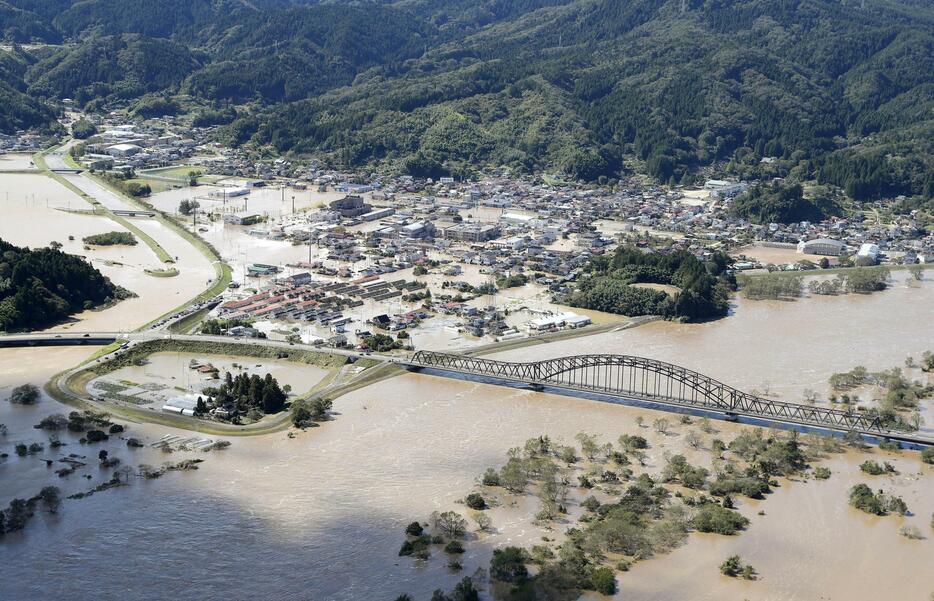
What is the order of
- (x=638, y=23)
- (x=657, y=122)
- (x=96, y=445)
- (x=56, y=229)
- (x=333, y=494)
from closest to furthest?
(x=333, y=494), (x=96, y=445), (x=56, y=229), (x=657, y=122), (x=638, y=23)

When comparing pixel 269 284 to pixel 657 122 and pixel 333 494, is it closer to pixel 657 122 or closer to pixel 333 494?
pixel 333 494

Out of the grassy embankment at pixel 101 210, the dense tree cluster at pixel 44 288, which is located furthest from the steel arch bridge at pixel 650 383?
the grassy embankment at pixel 101 210

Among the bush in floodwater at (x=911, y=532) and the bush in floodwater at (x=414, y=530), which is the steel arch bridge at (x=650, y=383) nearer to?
the bush in floodwater at (x=911, y=532)

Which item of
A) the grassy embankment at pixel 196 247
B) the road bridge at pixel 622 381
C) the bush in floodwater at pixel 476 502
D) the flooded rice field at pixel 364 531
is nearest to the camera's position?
the flooded rice field at pixel 364 531

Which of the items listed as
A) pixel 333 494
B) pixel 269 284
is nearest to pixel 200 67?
pixel 269 284

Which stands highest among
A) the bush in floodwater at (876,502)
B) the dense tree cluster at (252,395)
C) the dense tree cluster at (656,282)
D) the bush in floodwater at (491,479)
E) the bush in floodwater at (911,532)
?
the dense tree cluster at (656,282)
